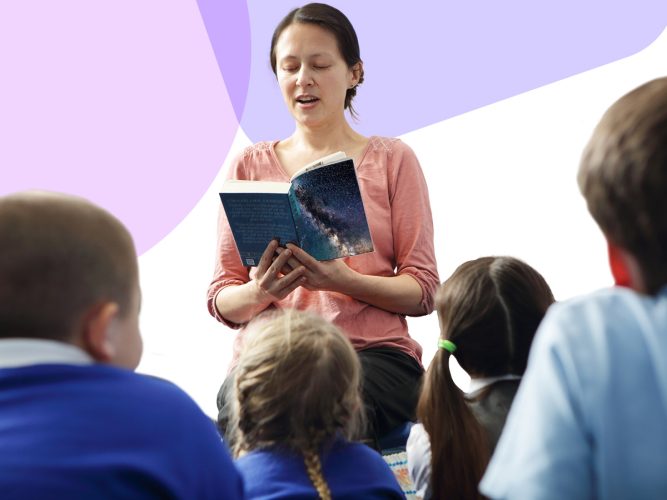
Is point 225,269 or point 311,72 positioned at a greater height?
point 311,72

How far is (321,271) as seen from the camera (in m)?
1.96

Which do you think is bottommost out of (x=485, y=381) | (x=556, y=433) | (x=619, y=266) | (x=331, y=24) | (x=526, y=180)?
(x=485, y=381)

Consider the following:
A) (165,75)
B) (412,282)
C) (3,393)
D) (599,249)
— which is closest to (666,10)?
(599,249)

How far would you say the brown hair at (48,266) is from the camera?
106 cm

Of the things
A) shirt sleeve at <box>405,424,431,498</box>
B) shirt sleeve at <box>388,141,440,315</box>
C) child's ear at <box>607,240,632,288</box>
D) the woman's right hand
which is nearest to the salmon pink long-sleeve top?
shirt sleeve at <box>388,141,440,315</box>

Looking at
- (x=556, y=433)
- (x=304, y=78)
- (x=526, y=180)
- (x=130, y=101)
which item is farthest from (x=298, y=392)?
(x=130, y=101)

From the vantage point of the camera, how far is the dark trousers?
1.88 m

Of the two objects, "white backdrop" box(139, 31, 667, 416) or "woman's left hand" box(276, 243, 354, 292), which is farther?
"white backdrop" box(139, 31, 667, 416)

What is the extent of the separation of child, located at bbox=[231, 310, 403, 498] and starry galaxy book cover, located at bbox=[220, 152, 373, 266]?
45 centimetres

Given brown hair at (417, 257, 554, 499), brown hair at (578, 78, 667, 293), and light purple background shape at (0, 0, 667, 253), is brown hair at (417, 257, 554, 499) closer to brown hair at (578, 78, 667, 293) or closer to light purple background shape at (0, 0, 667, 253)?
brown hair at (578, 78, 667, 293)

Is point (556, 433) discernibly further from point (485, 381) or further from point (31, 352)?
point (485, 381)

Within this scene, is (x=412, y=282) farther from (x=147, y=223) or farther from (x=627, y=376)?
(x=147, y=223)

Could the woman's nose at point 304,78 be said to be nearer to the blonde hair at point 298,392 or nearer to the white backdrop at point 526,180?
the blonde hair at point 298,392

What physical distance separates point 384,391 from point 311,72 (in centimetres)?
76
